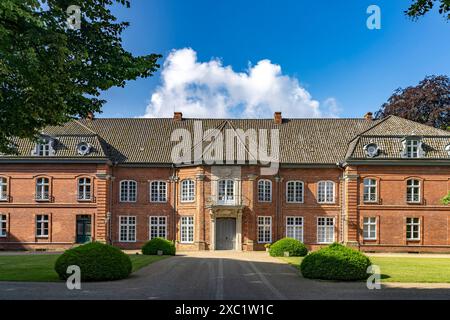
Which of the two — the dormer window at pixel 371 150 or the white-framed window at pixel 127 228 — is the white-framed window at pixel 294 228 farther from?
the white-framed window at pixel 127 228

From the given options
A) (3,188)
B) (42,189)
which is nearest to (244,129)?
(42,189)

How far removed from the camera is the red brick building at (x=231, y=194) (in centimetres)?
4422

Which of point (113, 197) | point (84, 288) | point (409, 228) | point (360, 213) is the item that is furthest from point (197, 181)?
point (84, 288)

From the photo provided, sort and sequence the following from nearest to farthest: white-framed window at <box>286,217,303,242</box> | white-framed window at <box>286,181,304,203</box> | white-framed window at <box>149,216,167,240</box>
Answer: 1. white-framed window at <box>286,217,303,242</box>
2. white-framed window at <box>286,181,304,203</box>
3. white-framed window at <box>149,216,167,240</box>

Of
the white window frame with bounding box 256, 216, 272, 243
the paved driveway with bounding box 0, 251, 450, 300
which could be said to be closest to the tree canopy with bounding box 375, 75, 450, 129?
the white window frame with bounding box 256, 216, 272, 243

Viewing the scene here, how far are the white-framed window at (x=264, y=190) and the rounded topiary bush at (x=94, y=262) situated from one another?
2517 centimetres

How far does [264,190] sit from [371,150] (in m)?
8.04

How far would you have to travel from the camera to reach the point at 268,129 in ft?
164

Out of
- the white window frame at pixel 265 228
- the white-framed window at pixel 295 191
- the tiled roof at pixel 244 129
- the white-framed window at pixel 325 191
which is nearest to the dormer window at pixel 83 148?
the tiled roof at pixel 244 129

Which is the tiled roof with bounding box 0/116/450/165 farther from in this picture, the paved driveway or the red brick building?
the paved driveway

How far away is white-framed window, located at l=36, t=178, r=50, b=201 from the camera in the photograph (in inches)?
1781

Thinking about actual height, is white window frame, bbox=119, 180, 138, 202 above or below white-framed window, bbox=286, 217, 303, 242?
above

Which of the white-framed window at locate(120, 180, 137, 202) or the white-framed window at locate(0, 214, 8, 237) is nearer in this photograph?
the white-framed window at locate(0, 214, 8, 237)

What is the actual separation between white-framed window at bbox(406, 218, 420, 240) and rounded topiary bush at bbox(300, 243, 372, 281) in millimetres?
24520
